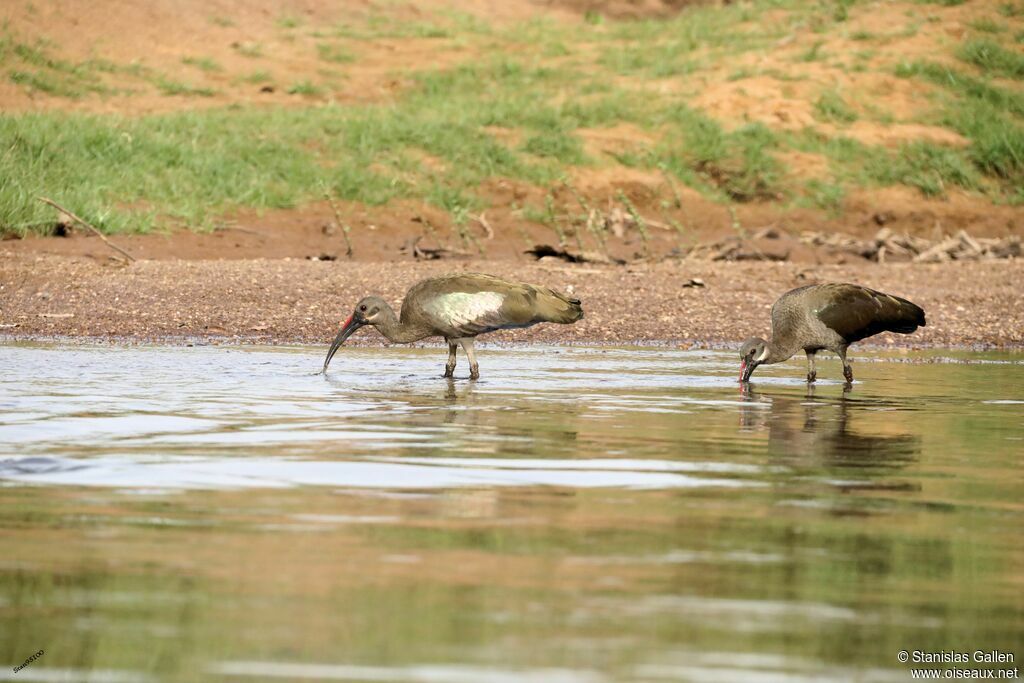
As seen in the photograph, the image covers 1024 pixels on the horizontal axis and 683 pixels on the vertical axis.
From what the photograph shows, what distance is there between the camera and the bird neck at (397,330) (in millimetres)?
13859

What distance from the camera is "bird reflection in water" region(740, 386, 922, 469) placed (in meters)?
8.65

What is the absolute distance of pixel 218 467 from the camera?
25.7 feet

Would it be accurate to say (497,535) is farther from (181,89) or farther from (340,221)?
(181,89)

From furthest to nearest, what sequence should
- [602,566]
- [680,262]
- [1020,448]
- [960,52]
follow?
[960,52] → [680,262] → [1020,448] → [602,566]

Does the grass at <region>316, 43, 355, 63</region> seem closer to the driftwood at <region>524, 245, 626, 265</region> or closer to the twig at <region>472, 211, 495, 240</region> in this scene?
the twig at <region>472, 211, 495, 240</region>

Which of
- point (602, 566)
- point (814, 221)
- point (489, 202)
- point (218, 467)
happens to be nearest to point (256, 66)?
point (489, 202)

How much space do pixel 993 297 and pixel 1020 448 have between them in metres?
11.0

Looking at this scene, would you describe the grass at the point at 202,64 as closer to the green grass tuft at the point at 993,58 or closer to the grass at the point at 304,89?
the grass at the point at 304,89

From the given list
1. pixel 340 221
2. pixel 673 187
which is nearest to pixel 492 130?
pixel 673 187

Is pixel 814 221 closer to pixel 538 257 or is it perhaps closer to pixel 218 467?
pixel 538 257

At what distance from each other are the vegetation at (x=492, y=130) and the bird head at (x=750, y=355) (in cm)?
1090

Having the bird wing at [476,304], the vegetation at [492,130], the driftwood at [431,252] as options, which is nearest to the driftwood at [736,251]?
the driftwood at [431,252]

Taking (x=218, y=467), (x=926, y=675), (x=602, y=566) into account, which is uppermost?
(x=926, y=675)

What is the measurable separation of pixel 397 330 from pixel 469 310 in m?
0.86
